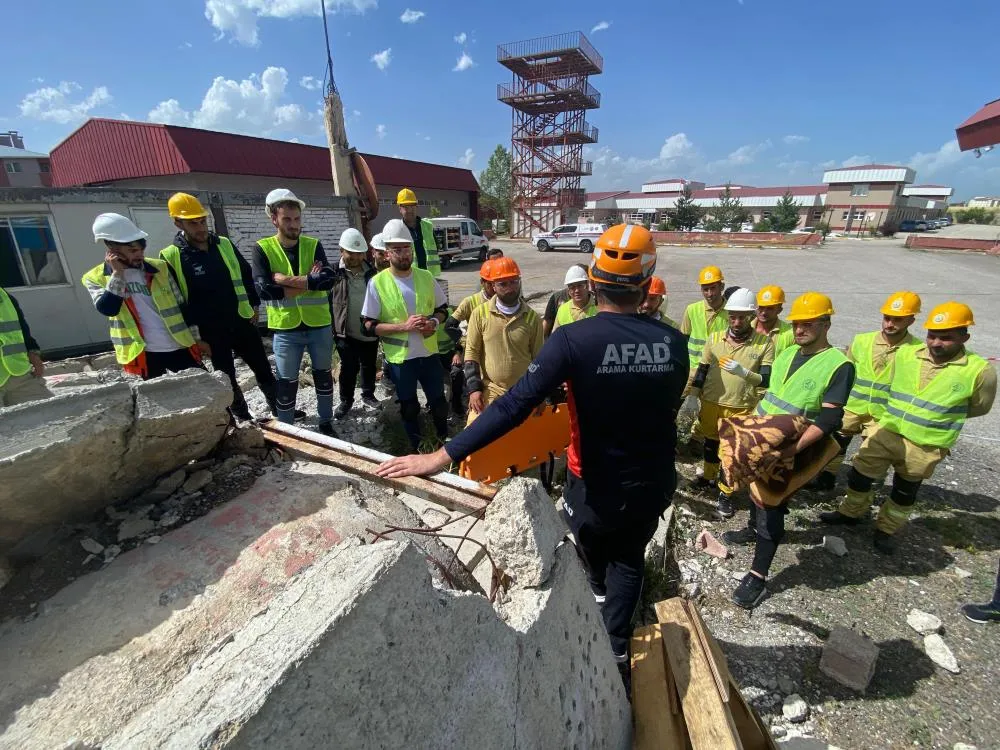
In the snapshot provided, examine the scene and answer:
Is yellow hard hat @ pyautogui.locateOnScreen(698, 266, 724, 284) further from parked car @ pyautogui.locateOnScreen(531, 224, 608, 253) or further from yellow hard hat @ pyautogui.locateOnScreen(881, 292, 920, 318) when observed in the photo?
parked car @ pyautogui.locateOnScreen(531, 224, 608, 253)

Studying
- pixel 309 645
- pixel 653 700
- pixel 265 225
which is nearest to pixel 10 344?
pixel 309 645

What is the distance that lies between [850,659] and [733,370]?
1932 millimetres

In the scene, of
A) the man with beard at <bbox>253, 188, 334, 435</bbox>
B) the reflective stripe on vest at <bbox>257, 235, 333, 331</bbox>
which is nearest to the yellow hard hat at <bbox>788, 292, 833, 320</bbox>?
the man with beard at <bbox>253, 188, 334, 435</bbox>

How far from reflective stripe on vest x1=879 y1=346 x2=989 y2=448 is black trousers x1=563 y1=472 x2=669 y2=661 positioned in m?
2.32

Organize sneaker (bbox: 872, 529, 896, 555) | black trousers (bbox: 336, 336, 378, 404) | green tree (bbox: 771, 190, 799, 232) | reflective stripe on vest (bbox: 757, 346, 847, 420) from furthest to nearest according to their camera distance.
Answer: green tree (bbox: 771, 190, 799, 232) < black trousers (bbox: 336, 336, 378, 404) < sneaker (bbox: 872, 529, 896, 555) < reflective stripe on vest (bbox: 757, 346, 847, 420)

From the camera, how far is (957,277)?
16.8m

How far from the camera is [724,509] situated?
12.3 feet

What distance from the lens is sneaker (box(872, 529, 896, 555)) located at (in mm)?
3311

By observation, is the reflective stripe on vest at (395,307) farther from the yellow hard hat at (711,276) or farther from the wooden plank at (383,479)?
the yellow hard hat at (711,276)

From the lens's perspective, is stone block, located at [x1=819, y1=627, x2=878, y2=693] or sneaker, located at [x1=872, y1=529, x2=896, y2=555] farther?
sneaker, located at [x1=872, y1=529, x2=896, y2=555]

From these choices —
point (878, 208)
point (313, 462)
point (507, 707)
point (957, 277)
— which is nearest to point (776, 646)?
point (507, 707)

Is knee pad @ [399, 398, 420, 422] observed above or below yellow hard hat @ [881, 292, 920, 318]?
below

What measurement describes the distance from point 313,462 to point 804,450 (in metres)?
2.81

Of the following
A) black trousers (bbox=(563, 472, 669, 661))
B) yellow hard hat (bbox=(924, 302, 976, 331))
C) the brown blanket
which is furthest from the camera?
yellow hard hat (bbox=(924, 302, 976, 331))
